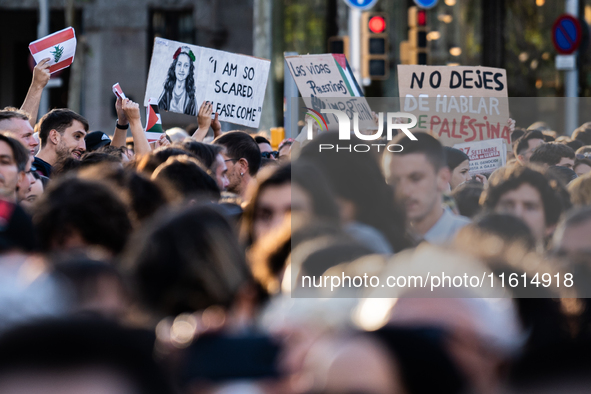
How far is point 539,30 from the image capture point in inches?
724

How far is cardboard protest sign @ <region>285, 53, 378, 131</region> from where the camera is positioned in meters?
7.25

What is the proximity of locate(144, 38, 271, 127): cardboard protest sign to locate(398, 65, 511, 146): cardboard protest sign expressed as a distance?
159cm

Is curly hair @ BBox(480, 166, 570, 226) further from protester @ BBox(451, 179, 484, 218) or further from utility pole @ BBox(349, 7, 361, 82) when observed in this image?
utility pole @ BBox(349, 7, 361, 82)

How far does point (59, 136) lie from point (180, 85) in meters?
1.56

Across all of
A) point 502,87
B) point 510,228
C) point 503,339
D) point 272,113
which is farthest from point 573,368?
point 272,113

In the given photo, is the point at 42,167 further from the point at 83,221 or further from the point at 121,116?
the point at 83,221

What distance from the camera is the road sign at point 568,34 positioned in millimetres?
12102

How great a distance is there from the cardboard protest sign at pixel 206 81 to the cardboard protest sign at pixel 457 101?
1.59 metres

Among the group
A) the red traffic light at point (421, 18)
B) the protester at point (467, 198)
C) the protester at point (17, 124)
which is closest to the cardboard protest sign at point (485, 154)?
the protester at point (467, 198)

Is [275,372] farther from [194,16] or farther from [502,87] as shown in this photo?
[194,16]

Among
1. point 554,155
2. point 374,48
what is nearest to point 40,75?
point 554,155

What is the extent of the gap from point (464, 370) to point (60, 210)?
1661 millimetres

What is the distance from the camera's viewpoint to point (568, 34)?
1217 centimetres

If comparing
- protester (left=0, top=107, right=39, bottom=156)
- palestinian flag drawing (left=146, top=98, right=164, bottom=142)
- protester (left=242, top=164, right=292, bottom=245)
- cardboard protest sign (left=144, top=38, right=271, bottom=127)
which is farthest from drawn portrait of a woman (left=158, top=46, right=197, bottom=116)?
protester (left=242, top=164, right=292, bottom=245)
